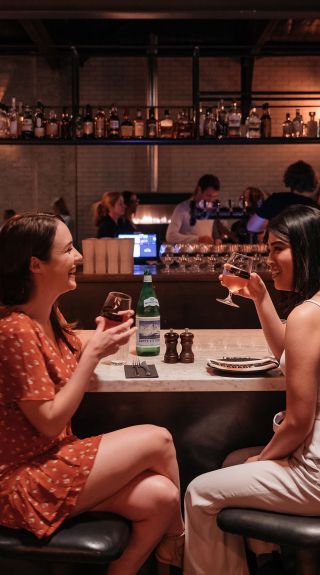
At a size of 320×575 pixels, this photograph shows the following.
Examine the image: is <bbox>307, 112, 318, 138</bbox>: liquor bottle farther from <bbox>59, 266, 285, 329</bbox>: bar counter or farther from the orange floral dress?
the orange floral dress

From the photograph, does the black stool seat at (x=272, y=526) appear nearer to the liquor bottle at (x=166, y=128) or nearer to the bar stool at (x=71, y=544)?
the bar stool at (x=71, y=544)

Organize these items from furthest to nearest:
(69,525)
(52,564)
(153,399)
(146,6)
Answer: (146,6) < (153,399) < (52,564) < (69,525)

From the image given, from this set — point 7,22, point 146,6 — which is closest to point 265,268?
point 146,6

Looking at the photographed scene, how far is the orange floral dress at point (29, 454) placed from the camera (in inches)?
72.4

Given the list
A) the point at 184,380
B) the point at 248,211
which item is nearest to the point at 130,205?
the point at 248,211

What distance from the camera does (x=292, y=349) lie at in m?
1.91

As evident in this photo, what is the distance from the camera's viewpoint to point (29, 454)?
1900mm

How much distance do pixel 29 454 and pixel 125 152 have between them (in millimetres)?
9024

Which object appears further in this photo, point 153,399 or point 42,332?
point 153,399

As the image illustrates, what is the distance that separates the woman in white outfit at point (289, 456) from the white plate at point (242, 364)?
199 millimetres

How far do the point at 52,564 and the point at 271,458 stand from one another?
69 cm

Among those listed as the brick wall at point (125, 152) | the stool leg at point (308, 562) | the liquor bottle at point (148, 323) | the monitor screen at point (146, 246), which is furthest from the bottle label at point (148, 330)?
the brick wall at point (125, 152)

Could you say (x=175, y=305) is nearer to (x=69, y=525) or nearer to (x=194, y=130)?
(x=194, y=130)

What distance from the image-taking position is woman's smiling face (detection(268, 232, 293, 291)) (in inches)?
86.4
